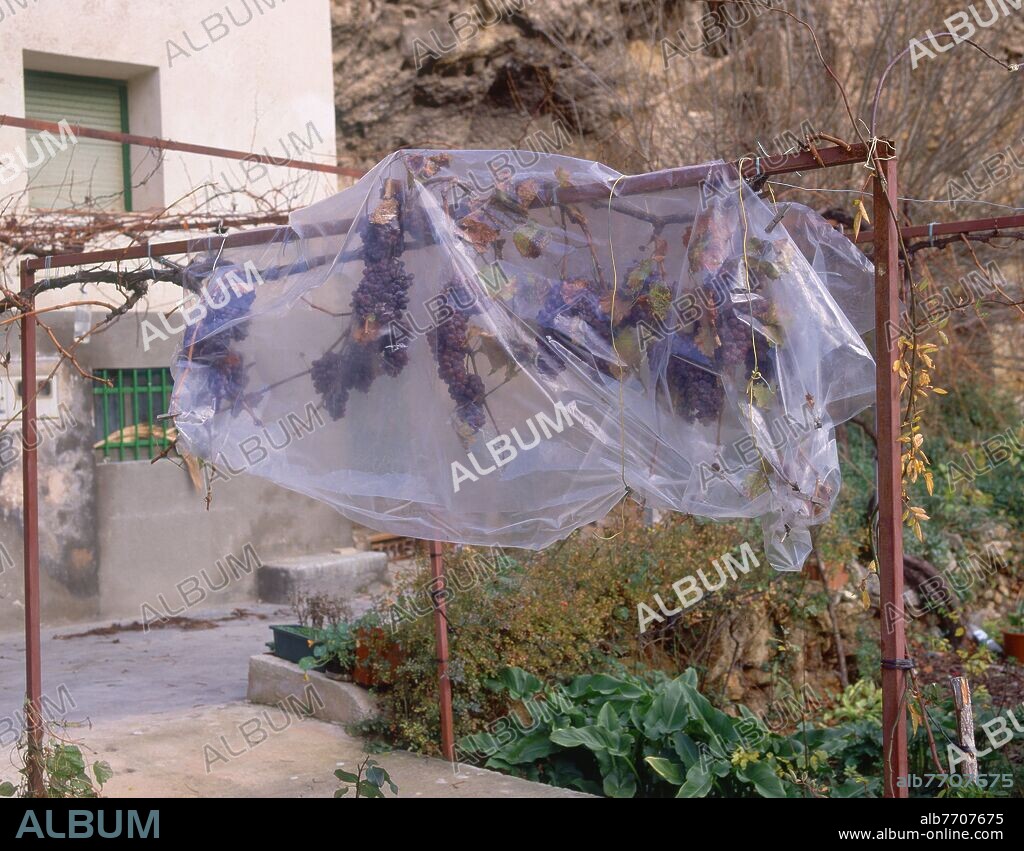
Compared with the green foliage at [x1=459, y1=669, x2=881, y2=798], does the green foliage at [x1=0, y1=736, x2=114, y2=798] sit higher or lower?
higher

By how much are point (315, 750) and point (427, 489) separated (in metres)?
2.38

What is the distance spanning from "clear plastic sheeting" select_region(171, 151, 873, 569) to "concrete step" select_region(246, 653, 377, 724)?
86.1 inches

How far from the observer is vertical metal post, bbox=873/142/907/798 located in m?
2.89

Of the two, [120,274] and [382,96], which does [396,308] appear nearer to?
[120,274]

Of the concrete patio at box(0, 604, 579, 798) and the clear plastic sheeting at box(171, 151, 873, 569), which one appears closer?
the clear plastic sheeting at box(171, 151, 873, 569)

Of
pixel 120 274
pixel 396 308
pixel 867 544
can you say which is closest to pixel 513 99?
pixel 867 544

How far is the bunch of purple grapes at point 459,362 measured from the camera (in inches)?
132

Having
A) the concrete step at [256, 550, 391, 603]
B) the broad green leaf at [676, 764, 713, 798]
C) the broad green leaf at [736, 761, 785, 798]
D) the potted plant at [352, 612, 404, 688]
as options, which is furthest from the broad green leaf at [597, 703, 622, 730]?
the concrete step at [256, 550, 391, 603]

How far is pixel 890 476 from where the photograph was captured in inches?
116

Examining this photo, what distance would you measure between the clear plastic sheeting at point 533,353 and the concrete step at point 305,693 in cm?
219

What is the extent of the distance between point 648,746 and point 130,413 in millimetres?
5844

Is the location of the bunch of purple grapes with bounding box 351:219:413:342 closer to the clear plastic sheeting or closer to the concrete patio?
the clear plastic sheeting

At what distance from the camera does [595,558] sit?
6.46 meters

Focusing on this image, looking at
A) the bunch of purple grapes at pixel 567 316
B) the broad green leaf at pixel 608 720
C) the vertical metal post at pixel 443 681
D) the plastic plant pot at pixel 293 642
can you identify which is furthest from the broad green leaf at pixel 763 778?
the plastic plant pot at pixel 293 642
